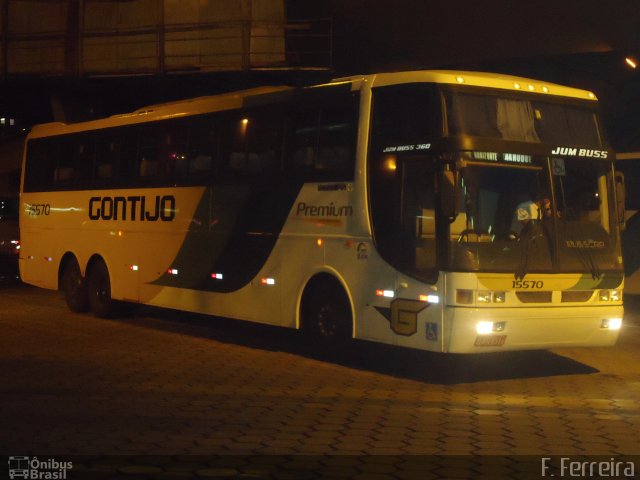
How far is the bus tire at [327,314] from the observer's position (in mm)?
13125

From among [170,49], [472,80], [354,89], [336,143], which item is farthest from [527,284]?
[170,49]

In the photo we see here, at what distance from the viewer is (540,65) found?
29.5 metres

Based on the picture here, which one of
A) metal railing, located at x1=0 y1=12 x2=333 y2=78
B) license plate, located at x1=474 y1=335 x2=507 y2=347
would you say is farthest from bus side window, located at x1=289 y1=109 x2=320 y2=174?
metal railing, located at x1=0 y1=12 x2=333 y2=78

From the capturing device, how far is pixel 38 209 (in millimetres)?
20875

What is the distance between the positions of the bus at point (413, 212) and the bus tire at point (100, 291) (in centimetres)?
302

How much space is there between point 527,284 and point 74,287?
10437mm

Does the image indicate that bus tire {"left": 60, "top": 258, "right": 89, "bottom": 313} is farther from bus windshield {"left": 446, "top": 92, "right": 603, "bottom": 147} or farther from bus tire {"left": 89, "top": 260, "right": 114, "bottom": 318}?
bus windshield {"left": 446, "top": 92, "right": 603, "bottom": 147}

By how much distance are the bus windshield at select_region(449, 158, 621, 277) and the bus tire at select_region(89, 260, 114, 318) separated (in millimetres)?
8919

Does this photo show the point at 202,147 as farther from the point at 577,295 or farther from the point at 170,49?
the point at 170,49

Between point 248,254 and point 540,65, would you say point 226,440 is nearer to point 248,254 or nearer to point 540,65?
point 248,254

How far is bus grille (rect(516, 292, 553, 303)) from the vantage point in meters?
11.7

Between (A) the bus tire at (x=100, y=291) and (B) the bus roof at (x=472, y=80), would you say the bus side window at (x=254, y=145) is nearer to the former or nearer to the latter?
(B) the bus roof at (x=472, y=80)

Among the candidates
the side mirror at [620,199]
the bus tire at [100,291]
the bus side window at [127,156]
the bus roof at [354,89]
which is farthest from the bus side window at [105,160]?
the side mirror at [620,199]

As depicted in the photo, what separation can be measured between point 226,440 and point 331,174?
5505 mm
